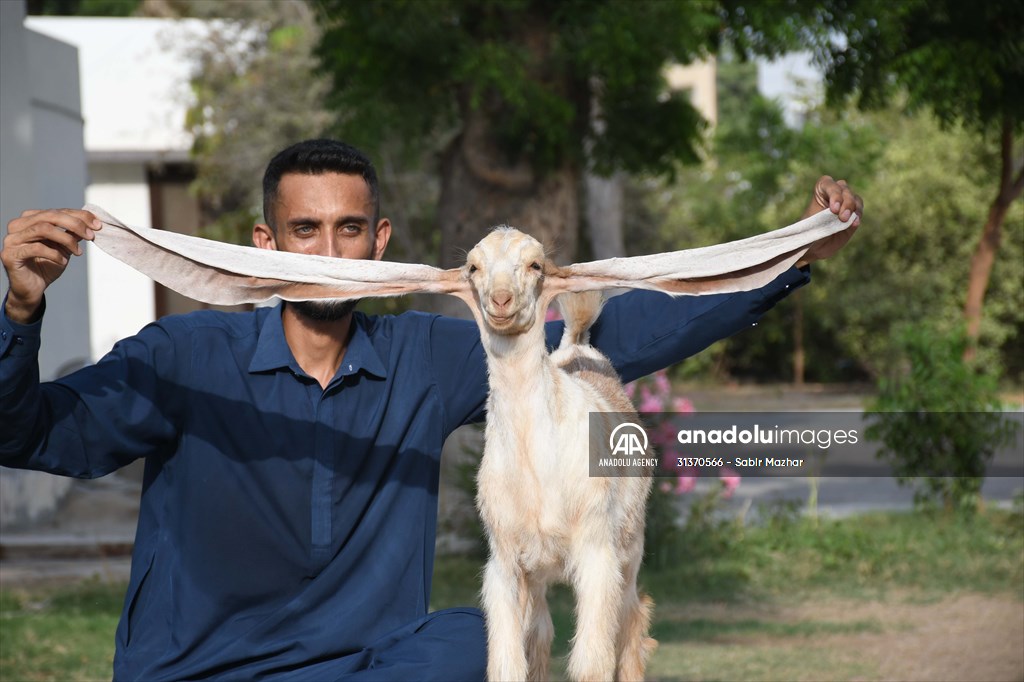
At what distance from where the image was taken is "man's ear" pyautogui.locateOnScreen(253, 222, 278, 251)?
3395mm

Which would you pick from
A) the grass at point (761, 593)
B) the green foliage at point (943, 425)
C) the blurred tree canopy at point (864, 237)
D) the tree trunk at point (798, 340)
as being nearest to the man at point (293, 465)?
the grass at point (761, 593)

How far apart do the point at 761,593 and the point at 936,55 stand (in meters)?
4.12

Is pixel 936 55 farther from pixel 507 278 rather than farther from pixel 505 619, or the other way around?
pixel 505 619

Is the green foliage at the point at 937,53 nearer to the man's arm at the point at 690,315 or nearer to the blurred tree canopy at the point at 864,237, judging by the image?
the man's arm at the point at 690,315

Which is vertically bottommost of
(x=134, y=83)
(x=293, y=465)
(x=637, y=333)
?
(x=293, y=465)

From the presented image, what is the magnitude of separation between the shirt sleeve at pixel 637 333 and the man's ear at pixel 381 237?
29 cm

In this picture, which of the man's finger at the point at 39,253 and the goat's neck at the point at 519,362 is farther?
the man's finger at the point at 39,253

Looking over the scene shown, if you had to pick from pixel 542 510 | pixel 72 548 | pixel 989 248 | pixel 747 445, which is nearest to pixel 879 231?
pixel 989 248

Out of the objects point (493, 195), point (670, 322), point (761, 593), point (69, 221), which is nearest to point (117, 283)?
point (493, 195)

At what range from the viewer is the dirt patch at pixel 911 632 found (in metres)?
6.14

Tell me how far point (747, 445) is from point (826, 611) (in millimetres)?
4387

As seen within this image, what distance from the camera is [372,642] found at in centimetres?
341

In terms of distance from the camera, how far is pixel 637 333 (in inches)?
125

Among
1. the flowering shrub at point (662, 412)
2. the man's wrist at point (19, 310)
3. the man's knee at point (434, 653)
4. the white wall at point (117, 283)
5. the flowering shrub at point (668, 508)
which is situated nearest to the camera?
the man's wrist at point (19, 310)
